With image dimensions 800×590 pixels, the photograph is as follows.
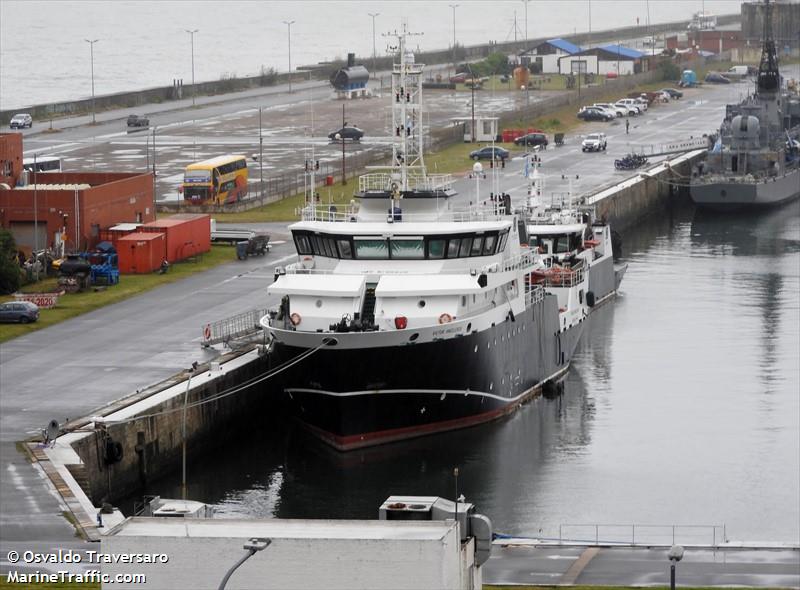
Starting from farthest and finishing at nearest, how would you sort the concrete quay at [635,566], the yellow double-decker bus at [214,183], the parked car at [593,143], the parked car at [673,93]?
the parked car at [673,93] → the parked car at [593,143] → the yellow double-decker bus at [214,183] → the concrete quay at [635,566]

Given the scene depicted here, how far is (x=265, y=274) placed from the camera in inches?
3046

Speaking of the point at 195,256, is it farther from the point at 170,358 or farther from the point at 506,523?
the point at 506,523

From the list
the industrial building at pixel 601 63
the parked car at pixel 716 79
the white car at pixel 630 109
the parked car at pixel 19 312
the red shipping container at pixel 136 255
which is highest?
the industrial building at pixel 601 63

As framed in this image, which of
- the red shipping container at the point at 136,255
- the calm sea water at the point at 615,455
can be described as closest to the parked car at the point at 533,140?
the calm sea water at the point at 615,455


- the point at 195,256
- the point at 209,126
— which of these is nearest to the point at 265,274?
the point at 195,256

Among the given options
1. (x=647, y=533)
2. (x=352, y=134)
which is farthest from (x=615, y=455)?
(x=352, y=134)

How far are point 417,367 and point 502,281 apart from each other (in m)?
5.05

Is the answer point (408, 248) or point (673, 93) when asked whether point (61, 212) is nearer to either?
point (408, 248)

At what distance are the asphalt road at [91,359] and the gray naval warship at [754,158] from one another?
3896 cm

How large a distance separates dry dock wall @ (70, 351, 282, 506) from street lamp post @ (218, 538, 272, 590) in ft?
68.2

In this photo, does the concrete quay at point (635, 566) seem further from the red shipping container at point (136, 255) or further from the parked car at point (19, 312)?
the red shipping container at point (136, 255)

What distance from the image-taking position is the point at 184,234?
8106 centimetres

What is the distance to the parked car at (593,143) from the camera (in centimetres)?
13225

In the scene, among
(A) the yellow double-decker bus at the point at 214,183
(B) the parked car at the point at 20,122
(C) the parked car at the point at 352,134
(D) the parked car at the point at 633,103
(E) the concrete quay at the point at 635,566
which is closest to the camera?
(E) the concrete quay at the point at 635,566
